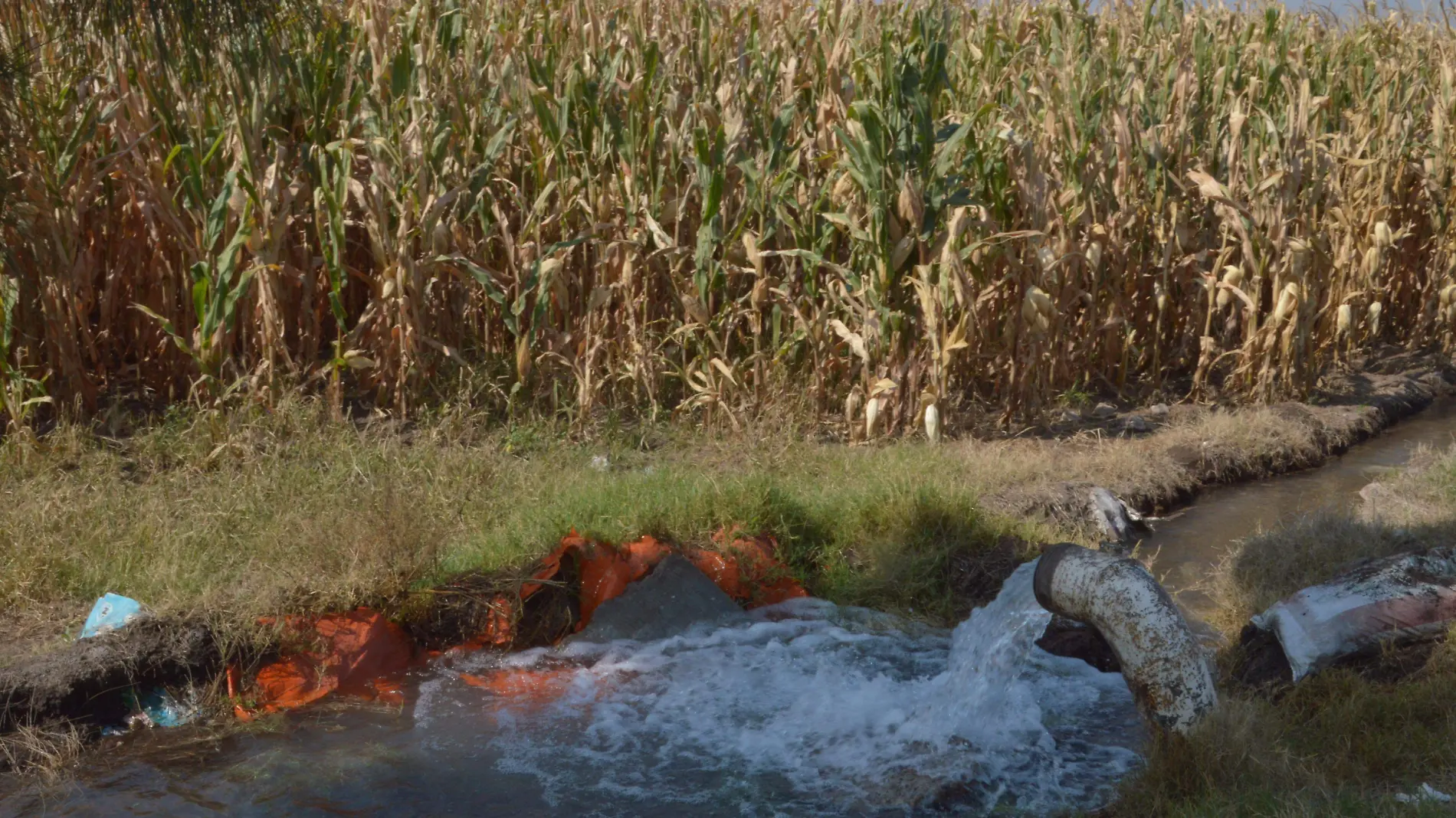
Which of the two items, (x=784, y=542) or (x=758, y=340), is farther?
(x=758, y=340)

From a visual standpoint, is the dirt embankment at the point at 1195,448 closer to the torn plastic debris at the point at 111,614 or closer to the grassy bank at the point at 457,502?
the grassy bank at the point at 457,502

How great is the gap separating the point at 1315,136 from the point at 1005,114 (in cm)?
199

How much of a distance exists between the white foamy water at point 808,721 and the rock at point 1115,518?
1481 millimetres

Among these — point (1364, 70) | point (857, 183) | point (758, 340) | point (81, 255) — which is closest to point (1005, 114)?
point (857, 183)

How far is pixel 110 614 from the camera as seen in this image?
4504 mm

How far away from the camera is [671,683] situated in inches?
184

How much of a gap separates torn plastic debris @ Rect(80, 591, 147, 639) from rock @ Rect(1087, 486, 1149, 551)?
4087mm

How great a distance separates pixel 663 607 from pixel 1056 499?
2.16 m

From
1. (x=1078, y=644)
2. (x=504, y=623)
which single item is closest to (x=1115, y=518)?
(x=1078, y=644)

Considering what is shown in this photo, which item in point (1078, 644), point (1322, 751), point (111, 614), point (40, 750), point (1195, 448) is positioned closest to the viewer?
point (1322, 751)

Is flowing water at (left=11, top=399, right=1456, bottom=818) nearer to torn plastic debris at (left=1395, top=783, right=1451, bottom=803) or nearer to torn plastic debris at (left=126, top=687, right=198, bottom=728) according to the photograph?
torn plastic debris at (left=126, top=687, right=198, bottom=728)

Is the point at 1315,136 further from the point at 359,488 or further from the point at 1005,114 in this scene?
the point at 359,488

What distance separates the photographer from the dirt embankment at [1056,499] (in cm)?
421

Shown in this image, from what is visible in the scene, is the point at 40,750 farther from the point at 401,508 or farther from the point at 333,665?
the point at 401,508
